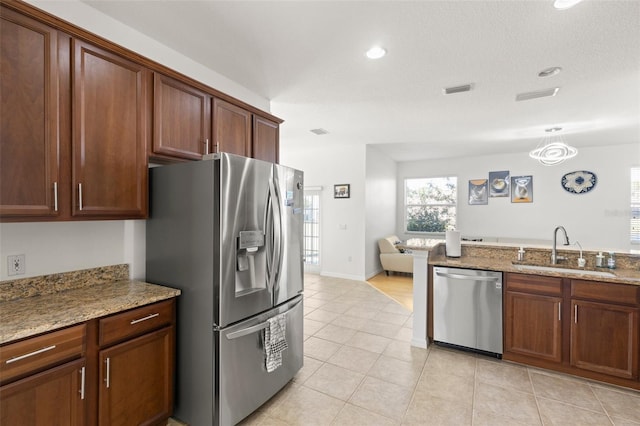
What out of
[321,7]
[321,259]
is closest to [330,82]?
[321,7]

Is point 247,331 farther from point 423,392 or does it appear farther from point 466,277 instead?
point 466,277

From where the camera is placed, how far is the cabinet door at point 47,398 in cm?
121

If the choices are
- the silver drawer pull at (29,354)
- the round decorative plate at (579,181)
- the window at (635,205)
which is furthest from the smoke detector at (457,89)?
the window at (635,205)

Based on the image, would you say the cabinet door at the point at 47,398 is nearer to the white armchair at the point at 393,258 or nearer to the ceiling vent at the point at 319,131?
the ceiling vent at the point at 319,131

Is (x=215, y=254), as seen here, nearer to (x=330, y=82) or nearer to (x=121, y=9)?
(x=121, y=9)

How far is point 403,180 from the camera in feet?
26.0

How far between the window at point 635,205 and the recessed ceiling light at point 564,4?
6246 mm

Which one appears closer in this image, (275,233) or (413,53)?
(275,233)

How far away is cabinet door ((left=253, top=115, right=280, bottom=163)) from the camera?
2.90m

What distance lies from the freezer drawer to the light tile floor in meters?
0.16

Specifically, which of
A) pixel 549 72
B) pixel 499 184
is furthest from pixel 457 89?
A: pixel 499 184

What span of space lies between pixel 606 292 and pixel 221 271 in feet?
9.73

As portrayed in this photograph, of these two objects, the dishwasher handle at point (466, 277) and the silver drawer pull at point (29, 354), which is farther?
the dishwasher handle at point (466, 277)

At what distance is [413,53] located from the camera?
94.1 inches
